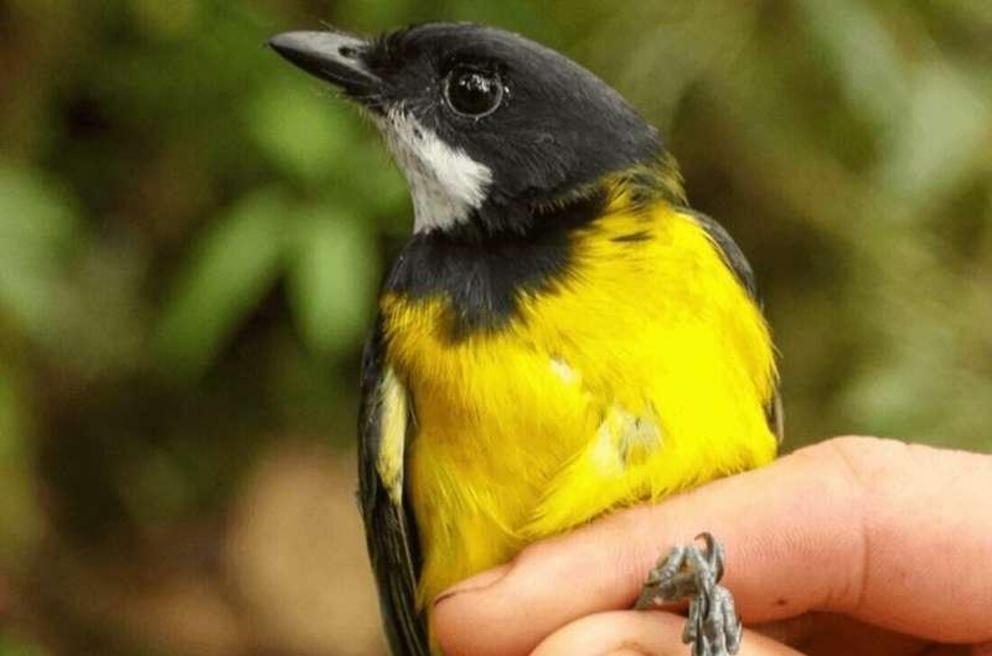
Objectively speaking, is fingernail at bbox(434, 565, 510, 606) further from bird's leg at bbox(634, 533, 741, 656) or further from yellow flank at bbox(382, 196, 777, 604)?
bird's leg at bbox(634, 533, 741, 656)

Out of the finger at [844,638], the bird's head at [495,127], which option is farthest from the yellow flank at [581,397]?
the finger at [844,638]

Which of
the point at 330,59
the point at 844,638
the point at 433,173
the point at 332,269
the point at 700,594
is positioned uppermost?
the point at 330,59

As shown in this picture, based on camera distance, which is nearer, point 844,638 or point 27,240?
point 844,638

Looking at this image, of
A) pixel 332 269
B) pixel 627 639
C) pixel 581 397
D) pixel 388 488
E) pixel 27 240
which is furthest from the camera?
pixel 332 269

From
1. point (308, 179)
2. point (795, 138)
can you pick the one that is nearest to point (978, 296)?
point (795, 138)

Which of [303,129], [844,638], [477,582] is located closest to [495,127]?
[477,582]

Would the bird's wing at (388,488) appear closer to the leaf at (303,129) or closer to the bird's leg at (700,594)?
the bird's leg at (700,594)

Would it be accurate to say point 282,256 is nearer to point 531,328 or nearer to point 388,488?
point 388,488
